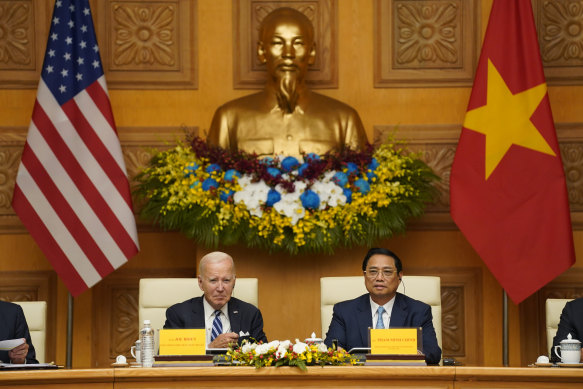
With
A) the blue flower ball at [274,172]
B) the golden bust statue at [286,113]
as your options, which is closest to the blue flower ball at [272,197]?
the blue flower ball at [274,172]

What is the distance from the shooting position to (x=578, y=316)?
4.51 meters

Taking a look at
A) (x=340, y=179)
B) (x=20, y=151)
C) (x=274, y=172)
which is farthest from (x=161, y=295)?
(x=20, y=151)

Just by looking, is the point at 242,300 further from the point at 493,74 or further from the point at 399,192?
the point at 493,74

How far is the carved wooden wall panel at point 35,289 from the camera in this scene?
6191mm

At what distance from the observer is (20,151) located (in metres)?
6.23

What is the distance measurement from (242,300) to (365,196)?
1.14 meters

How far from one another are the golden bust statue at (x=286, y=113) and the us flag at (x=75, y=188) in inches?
26.8

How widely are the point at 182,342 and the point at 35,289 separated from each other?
2.93 metres

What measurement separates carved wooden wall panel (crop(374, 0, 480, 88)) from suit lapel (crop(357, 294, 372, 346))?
2.25 m

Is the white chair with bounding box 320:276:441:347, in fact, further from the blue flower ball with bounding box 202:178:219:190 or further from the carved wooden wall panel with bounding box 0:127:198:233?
the carved wooden wall panel with bounding box 0:127:198:233

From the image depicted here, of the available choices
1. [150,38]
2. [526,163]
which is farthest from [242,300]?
[150,38]

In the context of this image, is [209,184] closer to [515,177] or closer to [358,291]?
[358,291]

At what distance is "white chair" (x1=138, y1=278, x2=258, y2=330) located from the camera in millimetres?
4633

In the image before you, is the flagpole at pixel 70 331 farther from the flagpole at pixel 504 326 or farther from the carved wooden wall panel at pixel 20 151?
the flagpole at pixel 504 326
